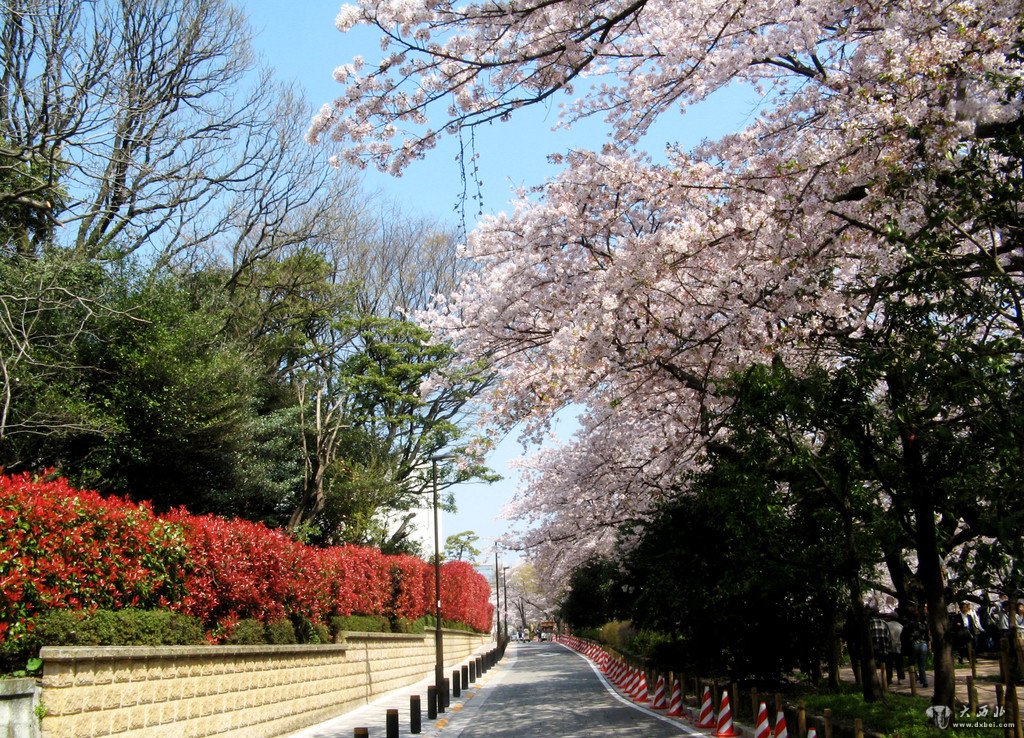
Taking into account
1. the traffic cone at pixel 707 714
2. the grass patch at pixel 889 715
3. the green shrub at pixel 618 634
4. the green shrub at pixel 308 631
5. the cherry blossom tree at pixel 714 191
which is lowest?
the green shrub at pixel 618 634

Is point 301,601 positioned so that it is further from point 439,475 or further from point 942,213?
point 439,475

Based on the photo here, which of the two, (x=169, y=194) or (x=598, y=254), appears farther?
(x=169, y=194)

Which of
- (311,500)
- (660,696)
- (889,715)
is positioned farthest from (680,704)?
(311,500)

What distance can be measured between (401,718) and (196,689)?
7.48 metres

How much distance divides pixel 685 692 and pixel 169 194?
53.6 feet

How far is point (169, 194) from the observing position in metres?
21.0

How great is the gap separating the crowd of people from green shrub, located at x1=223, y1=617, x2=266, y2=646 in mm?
9552

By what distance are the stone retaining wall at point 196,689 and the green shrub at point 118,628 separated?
20cm

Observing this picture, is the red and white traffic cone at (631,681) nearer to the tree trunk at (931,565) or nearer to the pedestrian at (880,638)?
the pedestrian at (880,638)

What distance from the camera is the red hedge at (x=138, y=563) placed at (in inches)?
346

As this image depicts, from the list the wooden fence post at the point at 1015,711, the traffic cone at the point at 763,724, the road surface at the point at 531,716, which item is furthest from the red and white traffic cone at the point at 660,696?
the wooden fence post at the point at 1015,711

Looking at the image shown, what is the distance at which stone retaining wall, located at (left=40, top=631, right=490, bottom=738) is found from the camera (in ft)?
28.6

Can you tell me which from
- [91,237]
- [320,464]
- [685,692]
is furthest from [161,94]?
[685,692]

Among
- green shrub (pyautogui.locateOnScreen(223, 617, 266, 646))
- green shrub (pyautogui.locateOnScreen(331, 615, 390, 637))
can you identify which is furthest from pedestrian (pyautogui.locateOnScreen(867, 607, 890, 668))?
green shrub (pyautogui.locateOnScreen(223, 617, 266, 646))
